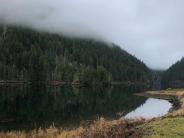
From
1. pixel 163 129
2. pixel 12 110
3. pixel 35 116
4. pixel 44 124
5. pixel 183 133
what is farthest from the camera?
pixel 12 110

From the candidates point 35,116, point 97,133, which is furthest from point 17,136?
point 35,116

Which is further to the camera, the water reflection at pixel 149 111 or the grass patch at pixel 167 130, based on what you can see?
the water reflection at pixel 149 111

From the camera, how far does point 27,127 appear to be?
54.2m

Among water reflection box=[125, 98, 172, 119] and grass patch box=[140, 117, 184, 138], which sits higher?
grass patch box=[140, 117, 184, 138]

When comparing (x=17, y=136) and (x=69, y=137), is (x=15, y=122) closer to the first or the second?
(x=17, y=136)

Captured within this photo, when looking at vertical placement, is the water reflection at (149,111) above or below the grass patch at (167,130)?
below

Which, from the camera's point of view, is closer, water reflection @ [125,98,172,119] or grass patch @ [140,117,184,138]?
grass patch @ [140,117,184,138]

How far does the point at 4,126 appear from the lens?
55.1m

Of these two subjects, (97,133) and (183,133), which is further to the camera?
(97,133)

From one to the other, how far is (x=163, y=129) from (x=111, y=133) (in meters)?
3.74

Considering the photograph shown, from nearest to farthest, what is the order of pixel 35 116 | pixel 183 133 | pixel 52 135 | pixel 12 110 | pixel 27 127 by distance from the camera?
1. pixel 183 133
2. pixel 52 135
3. pixel 27 127
4. pixel 35 116
5. pixel 12 110

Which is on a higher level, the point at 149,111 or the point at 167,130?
the point at 167,130

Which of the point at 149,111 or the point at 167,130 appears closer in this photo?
the point at 167,130

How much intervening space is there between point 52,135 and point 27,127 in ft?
55.1
